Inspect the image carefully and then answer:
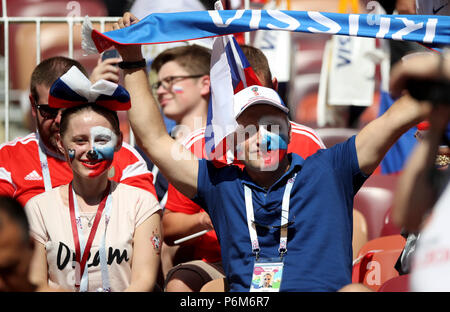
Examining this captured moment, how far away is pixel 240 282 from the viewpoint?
336 centimetres

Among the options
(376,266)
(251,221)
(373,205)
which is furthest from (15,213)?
(373,205)

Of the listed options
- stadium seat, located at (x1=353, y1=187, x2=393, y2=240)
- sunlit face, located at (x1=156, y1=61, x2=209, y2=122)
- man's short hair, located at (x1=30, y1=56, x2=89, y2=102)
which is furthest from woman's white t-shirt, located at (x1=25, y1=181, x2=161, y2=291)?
stadium seat, located at (x1=353, y1=187, x2=393, y2=240)

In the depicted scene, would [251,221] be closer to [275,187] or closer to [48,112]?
[275,187]

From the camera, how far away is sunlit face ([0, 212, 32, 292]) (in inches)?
109

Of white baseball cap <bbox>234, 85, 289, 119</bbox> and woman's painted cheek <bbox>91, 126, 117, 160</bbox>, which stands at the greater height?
white baseball cap <bbox>234, 85, 289, 119</bbox>

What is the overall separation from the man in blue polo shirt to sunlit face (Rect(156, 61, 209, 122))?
1.39 metres

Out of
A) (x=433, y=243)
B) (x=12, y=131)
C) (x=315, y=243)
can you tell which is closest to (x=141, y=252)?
(x=315, y=243)

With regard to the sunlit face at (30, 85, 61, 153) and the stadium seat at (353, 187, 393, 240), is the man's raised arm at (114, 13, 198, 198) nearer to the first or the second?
the sunlit face at (30, 85, 61, 153)

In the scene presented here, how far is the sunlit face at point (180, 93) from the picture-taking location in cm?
507

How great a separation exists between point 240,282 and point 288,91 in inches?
133

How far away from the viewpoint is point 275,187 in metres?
3.49

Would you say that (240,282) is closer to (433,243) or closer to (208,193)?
(208,193)

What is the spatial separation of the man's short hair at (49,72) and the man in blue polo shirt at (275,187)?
2.54ft

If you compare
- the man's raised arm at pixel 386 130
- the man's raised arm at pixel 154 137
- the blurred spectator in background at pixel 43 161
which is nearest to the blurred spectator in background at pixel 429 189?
the man's raised arm at pixel 386 130
